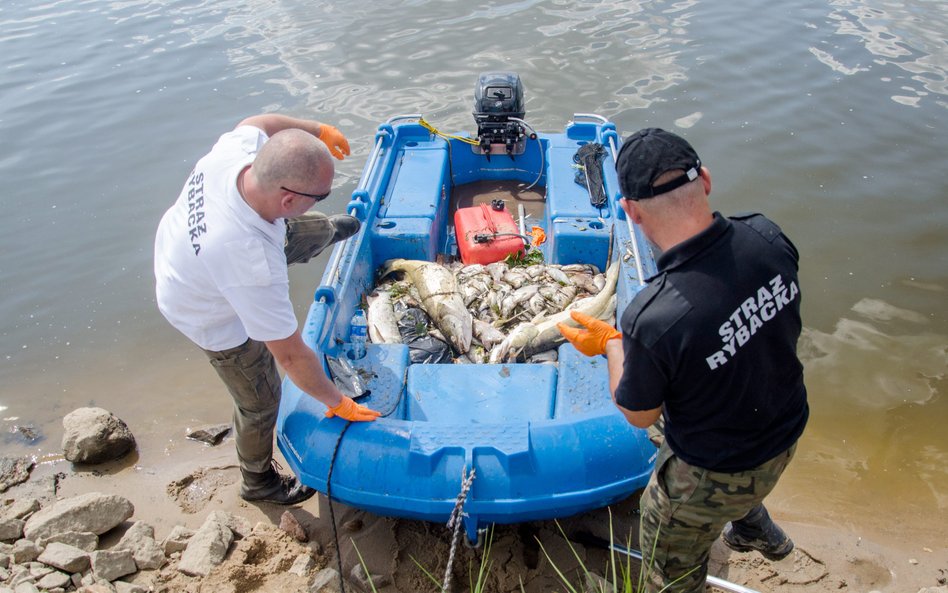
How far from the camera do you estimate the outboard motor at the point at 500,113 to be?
21.5ft

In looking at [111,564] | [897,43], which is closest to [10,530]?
[111,564]

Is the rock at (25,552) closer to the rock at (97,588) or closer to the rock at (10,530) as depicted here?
the rock at (10,530)

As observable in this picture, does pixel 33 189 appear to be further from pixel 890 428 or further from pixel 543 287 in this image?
pixel 890 428

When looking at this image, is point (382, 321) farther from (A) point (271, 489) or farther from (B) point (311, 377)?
(B) point (311, 377)

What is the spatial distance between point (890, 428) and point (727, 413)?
358cm

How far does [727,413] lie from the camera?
225cm

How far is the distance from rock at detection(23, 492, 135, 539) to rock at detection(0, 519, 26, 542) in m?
0.04

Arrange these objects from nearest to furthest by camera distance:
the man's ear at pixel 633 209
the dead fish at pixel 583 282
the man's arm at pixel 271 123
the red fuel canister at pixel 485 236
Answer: the man's ear at pixel 633 209 < the man's arm at pixel 271 123 < the dead fish at pixel 583 282 < the red fuel canister at pixel 485 236

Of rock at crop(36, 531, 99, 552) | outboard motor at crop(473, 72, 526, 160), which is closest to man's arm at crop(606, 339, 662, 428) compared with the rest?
rock at crop(36, 531, 99, 552)

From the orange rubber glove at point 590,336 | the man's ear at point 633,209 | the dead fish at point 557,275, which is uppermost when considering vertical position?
the man's ear at point 633,209

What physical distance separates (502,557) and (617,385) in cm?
178

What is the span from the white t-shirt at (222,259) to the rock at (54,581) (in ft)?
4.96

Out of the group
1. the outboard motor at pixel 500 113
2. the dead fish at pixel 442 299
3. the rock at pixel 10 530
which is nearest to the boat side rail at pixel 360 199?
the dead fish at pixel 442 299

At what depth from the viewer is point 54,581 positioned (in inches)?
138
